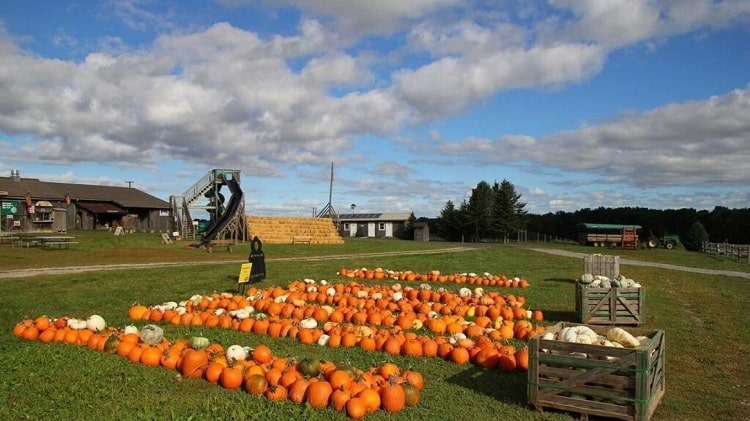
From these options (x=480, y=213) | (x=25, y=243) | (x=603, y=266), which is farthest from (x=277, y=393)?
(x=480, y=213)

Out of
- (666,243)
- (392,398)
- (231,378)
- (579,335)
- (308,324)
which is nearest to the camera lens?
(392,398)

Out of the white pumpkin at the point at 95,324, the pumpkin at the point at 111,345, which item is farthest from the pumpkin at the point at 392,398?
the white pumpkin at the point at 95,324

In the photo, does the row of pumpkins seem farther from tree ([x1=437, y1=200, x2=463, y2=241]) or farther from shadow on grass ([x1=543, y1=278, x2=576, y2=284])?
tree ([x1=437, y1=200, x2=463, y2=241])

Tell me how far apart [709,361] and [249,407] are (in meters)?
7.15

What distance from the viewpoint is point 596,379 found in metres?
6.59

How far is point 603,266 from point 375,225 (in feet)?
234

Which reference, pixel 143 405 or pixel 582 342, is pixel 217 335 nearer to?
pixel 143 405

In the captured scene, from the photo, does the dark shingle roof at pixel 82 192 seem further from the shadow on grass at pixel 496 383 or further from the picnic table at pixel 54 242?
the shadow on grass at pixel 496 383

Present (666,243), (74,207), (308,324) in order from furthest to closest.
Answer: (74,207)
(666,243)
(308,324)

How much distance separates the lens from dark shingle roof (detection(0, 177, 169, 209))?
191 ft

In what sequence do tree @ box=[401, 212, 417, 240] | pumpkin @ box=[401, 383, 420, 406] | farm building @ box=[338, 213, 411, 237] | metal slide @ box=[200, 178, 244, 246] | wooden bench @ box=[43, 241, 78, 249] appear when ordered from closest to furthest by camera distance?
pumpkin @ box=[401, 383, 420, 406] < wooden bench @ box=[43, 241, 78, 249] < metal slide @ box=[200, 178, 244, 246] < tree @ box=[401, 212, 417, 240] < farm building @ box=[338, 213, 411, 237]

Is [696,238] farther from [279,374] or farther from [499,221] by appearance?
[279,374]

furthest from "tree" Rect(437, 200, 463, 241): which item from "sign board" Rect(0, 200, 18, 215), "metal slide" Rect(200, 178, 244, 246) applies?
"sign board" Rect(0, 200, 18, 215)

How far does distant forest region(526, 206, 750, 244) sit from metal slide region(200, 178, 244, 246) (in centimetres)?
4724
